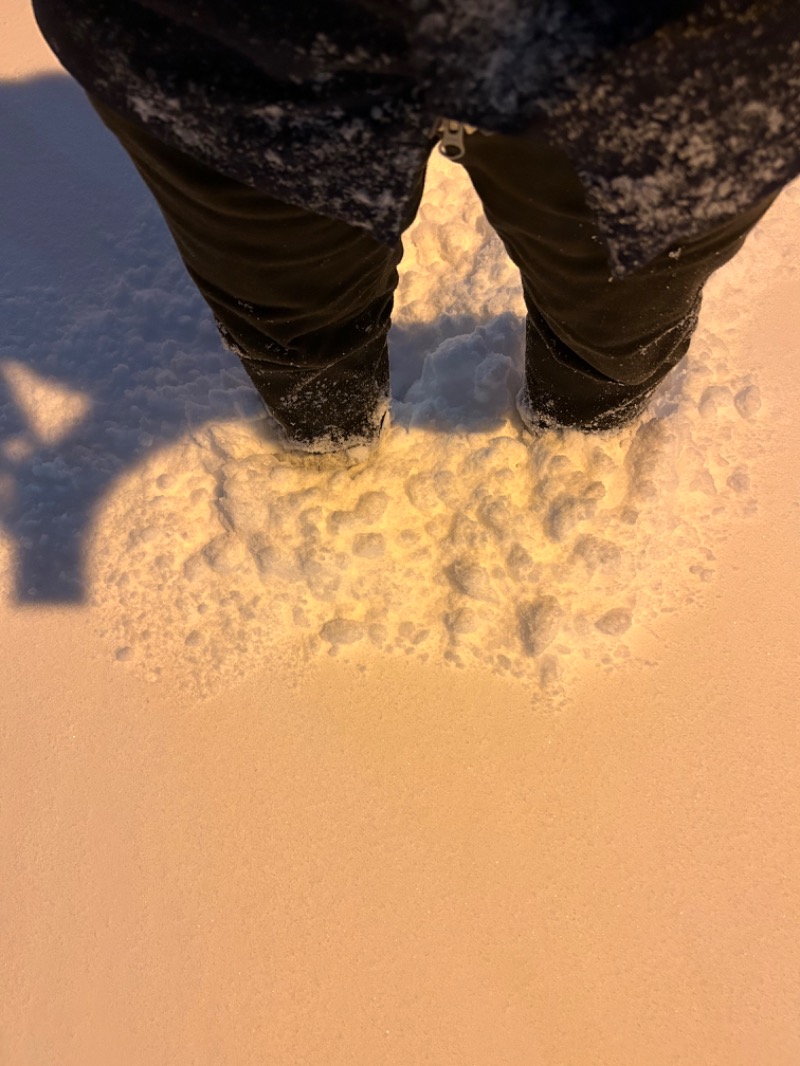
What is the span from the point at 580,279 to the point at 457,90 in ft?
0.83

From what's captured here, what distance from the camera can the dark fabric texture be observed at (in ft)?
1.25

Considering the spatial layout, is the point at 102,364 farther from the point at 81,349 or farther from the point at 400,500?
the point at 400,500

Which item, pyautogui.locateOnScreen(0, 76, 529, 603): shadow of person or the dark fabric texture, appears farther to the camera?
pyautogui.locateOnScreen(0, 76, 529, 603): shadow of person

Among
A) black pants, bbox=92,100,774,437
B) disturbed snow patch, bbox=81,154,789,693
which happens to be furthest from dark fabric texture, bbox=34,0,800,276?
disturbed snow patch, bbox=81,154,789,693

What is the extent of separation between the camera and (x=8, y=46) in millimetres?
1495

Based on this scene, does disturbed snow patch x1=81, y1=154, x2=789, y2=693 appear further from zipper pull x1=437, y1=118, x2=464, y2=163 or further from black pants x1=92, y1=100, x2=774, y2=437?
zipper pull x1=437, y1=118, x2=464, y2=163

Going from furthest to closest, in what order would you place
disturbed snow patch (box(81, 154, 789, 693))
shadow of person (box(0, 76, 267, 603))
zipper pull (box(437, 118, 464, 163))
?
shadow of person (box(0, 76, 267, 603)) → disturbed snow patch (box(81, 154, 789, 693)) → zipper pull (box(437, 118, 464, 163))

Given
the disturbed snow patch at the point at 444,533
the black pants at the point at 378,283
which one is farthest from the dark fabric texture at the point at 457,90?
the disturbed snow patch at the point at 444,533

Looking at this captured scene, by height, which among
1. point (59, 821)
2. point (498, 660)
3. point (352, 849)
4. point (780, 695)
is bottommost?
point (59, 821)

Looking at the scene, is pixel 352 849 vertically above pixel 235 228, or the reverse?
pixel 235 228

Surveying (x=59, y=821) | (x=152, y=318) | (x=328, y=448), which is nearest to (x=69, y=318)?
(x=152, y=318)

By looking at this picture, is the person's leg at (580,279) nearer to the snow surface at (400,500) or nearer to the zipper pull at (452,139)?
the zipper pull at (452,139)

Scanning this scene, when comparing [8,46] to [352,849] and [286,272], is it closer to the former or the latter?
[286,272]

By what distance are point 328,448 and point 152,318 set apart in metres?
0.36
